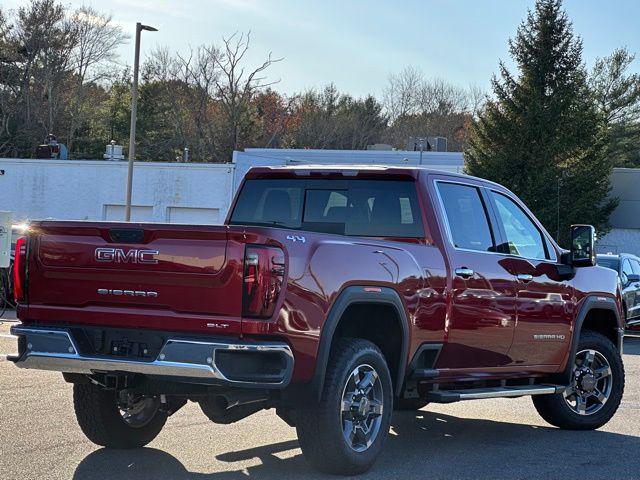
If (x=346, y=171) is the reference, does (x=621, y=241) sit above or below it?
below

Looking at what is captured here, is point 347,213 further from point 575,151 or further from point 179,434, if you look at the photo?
point 575,151

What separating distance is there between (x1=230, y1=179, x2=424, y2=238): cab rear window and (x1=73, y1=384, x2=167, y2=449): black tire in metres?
1.91

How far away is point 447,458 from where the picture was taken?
25.1 feet

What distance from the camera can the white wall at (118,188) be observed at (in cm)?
3956

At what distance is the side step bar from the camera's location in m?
7.47

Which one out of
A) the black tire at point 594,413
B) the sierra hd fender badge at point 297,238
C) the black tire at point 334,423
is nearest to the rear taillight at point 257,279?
the sierra hd fender badge at point 297,238

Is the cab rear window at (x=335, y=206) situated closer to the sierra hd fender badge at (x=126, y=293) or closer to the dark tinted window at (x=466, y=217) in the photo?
the dark tinted window at (x=466, y=217)

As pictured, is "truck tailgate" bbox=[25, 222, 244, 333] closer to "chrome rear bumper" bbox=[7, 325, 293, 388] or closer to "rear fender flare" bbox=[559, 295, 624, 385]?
"chrome rear bumper" bbox=[7, 325, 293, 388]

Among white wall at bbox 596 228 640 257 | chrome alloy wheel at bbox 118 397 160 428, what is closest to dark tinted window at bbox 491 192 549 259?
chrome alloy wheel at bbox 118 397 160 428

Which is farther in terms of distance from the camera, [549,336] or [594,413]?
[594,413]

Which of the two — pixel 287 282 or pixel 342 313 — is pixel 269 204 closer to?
pixel 342 313

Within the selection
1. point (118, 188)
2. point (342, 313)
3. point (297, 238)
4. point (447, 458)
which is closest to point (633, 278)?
point (447, 458)

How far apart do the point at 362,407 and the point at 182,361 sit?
1.37 m

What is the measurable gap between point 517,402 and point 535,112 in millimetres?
31547
